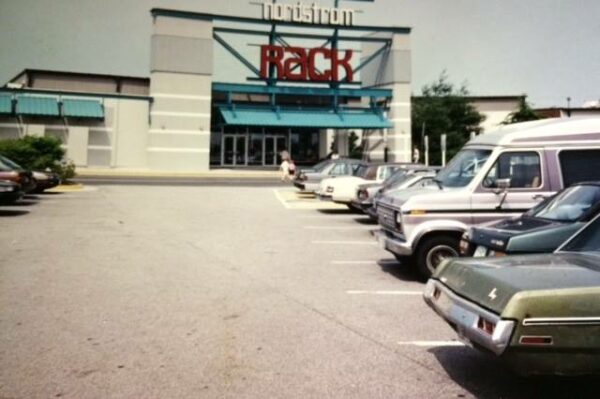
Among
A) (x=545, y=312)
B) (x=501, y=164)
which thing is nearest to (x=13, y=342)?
(x=545, y=312)

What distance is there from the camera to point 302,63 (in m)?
44.5

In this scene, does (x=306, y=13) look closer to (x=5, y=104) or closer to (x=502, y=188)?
(x=5, y=104)

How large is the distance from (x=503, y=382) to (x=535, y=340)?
1048 millimetres

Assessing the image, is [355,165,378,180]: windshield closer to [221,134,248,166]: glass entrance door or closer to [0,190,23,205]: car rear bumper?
[0,190,23,205]: car rear bumper

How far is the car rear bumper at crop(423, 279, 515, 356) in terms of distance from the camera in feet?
11.3

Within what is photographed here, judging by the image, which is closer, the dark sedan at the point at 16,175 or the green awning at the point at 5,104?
the dark sedan at the point at 16,175

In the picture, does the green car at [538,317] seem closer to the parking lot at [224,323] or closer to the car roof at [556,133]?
the parking lot at [224,323]

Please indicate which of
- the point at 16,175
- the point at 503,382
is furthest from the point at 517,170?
the point at 16,175

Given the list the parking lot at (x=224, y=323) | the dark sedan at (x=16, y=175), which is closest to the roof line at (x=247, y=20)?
the dark sedan at (x=16, y=175)

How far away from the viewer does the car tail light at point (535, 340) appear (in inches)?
134

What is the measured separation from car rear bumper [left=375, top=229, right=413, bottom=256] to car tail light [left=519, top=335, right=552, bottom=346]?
473 cm

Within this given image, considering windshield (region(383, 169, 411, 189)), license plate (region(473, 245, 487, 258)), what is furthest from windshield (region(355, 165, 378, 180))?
license plate (region(473, 245, 487, 258))

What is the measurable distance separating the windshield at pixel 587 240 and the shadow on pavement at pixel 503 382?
1158 millimetres

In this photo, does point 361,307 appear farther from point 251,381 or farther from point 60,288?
point 60,288
